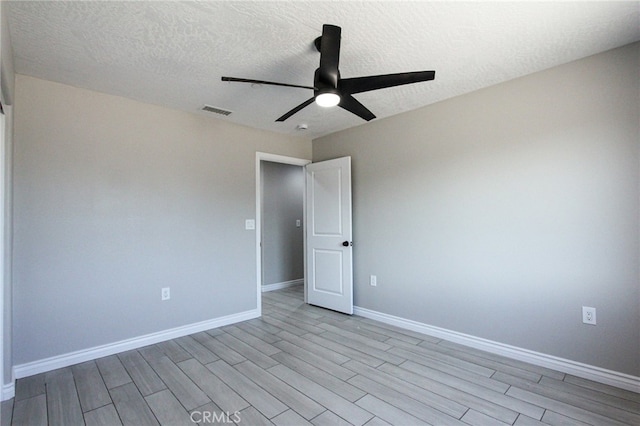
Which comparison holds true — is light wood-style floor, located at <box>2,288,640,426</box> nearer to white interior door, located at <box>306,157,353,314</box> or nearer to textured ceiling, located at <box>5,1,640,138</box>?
white interior door, located at <box>306,157,353,314</box>

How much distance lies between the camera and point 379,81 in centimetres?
191

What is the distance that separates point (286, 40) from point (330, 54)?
463 mm

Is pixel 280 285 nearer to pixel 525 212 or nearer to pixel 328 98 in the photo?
pixel 525 212

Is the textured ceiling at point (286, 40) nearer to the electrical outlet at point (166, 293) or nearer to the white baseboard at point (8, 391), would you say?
the electrical outlet at point (166, 293)

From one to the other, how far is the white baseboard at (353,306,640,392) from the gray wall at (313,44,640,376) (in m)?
0.05

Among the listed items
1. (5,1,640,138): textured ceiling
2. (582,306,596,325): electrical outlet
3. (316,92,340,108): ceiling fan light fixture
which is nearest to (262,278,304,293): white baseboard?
(5,1,640,138): textured ceiling

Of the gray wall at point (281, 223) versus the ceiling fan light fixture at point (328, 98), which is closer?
the ceiling fan light fixture at point (328, 98)

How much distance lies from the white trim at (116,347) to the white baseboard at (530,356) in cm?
192

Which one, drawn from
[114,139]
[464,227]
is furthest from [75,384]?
[464,227]

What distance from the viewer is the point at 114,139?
292 centimetres

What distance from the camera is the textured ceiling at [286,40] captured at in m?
1.79

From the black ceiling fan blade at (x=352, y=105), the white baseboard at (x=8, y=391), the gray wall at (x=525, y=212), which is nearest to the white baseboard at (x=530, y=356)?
the gray wall at (x=525, y=212)

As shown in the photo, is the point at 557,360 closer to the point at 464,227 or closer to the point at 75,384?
the point at 464,227

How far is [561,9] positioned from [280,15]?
1.64 metres
